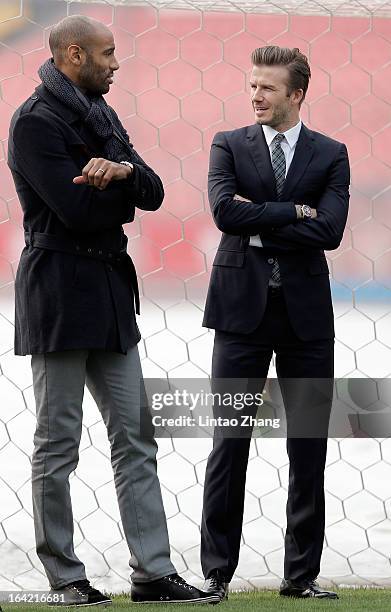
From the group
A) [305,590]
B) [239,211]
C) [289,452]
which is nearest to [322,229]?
[239,211]

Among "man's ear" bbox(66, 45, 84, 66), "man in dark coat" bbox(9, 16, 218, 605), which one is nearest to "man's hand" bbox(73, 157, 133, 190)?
"man in dark coat" bbox(9, 16, 218, 605)

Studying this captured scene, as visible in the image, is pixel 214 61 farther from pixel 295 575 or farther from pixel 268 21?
pixel 295 575

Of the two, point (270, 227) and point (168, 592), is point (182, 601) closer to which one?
point (168, 592)

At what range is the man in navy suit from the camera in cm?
212

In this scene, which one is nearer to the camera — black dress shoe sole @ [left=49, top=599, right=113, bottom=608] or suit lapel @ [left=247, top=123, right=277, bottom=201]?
black dress shoe sole @ [left=49, top=599, right=113, bottom=608]

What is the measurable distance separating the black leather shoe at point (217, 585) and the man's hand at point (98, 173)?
711 mm

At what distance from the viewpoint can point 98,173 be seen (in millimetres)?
1903

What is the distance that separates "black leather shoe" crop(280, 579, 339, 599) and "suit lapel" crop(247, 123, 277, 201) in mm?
690

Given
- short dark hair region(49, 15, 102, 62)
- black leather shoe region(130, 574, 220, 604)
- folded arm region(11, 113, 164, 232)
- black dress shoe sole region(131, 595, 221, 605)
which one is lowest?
black dress shoe sole region(131, 595, 221, 605)

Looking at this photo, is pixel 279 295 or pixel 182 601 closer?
pixel 182 601

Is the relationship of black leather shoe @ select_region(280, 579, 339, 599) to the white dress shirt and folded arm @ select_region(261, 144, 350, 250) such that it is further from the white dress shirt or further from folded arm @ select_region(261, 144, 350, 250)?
the white dress shirt

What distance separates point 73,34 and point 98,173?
0.26 meters

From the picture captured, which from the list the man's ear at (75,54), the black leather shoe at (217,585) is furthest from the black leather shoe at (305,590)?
the man's ear at (75,54)

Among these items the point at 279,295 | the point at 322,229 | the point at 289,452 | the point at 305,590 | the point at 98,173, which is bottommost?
the point at 305,590
